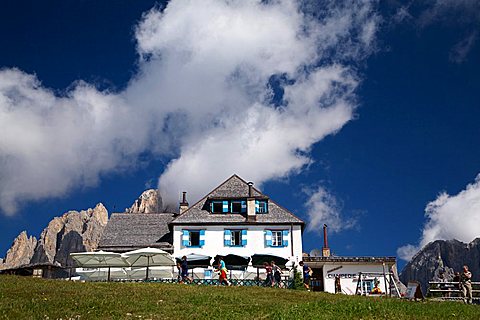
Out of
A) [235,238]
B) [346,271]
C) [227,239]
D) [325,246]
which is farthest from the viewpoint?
[325,246]

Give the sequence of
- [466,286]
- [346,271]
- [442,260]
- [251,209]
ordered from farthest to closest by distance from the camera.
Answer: [442,260] < [251,209] < [346,271] < [466,286]

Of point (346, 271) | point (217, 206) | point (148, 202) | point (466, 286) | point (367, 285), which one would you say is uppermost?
point (148, 202)

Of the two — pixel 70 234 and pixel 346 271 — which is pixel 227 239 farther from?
pixel 70 234

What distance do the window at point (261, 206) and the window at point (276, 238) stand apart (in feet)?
8.33

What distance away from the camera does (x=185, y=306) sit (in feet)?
69.8

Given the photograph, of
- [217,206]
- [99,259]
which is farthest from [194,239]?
[99,259]

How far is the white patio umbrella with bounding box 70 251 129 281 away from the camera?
3642 cm

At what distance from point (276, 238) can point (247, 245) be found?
2.82 metres

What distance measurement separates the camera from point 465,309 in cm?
2217

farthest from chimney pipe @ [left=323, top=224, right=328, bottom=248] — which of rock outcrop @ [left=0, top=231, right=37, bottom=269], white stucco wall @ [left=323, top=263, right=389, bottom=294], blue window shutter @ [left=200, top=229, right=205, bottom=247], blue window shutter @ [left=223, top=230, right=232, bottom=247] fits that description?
rock outcrop @ [left=0, top=231, right=37, bottom=269]

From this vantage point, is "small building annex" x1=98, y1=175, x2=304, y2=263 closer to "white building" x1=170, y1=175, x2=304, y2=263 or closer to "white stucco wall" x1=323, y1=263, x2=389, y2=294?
"white building" x1=170, y1=175, x2=304, y2=263

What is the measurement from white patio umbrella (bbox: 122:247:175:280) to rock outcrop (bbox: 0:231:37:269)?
120m

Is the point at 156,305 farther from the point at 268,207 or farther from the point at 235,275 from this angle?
the point at 268,207

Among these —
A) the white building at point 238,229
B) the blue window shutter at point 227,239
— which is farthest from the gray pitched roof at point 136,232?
the blue window shutter at point 227,239
